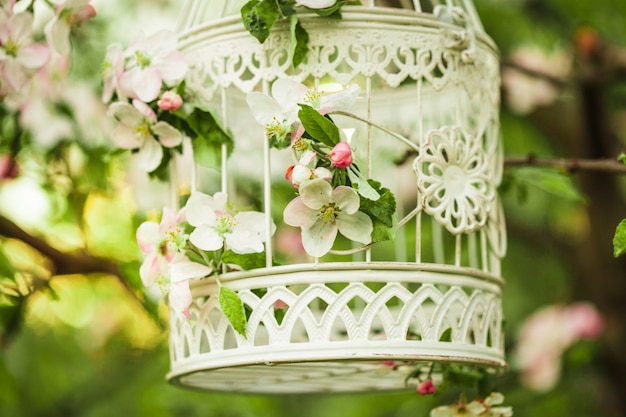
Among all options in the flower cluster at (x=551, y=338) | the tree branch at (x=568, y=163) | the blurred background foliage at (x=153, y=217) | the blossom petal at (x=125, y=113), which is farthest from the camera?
the flower cluster at (x=551, y=338)

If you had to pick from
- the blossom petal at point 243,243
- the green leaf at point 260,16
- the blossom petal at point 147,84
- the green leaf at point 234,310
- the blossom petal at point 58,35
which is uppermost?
the blossom petal at point 58,35

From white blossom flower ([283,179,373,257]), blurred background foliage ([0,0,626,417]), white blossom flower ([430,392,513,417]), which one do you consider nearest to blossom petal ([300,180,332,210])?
white blossom flower ([283,179,373,257])

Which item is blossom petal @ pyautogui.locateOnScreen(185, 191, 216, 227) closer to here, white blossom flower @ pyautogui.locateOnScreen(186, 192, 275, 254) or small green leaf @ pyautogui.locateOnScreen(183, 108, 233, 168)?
white blossom flower @ pyautogui.locateOnScreen(186, 192, 275, 254)

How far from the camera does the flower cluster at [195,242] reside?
135 centimetres

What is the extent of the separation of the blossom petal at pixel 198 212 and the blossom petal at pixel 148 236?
0.08 metres

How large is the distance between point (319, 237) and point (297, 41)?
10.7 inches

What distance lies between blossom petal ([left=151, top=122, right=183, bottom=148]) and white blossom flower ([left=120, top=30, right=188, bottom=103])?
0.17 feet

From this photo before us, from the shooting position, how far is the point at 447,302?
1.39 m

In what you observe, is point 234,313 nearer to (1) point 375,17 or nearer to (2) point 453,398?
(1) point 375,17

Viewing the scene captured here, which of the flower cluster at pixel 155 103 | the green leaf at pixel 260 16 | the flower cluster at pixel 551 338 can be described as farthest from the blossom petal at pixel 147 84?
the flower cluster at pixel 551 338

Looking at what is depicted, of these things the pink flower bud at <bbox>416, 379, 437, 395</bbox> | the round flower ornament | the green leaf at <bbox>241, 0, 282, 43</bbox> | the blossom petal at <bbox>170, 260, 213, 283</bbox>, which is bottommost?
the pink flower bud at <bbox>416, 379, 437, 395</bbox>

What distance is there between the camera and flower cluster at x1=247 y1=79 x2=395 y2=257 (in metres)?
1.27

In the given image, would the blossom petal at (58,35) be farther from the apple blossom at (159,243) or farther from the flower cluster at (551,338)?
the flower cluster at (551,338)

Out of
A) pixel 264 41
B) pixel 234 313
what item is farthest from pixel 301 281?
pixel 264 41
